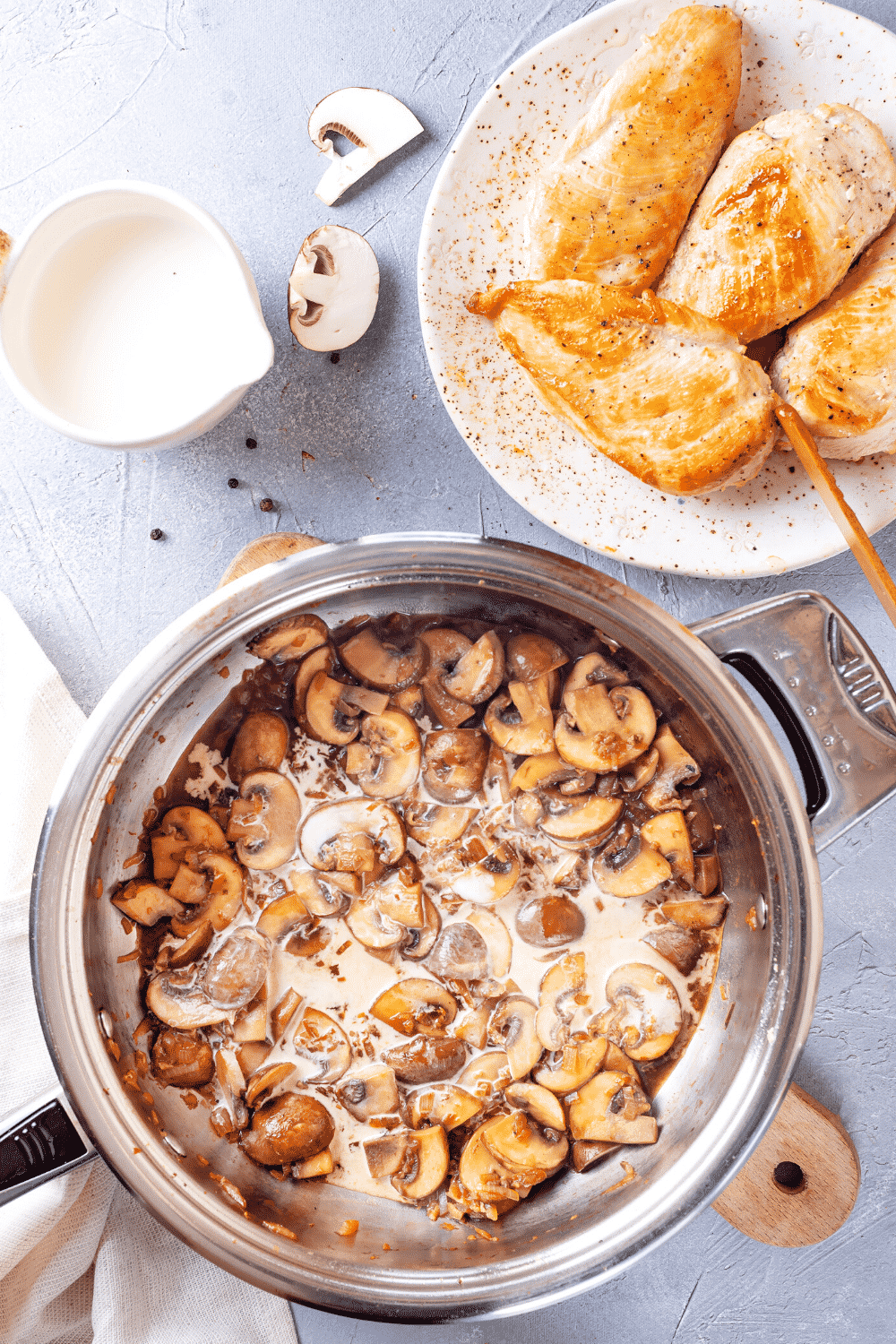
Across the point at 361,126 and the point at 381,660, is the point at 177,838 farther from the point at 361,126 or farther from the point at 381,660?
the point at 361,126

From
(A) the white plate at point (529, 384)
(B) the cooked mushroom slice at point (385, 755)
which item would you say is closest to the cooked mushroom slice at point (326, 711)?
(B) the cooked mushroom slice at point (385, 755)

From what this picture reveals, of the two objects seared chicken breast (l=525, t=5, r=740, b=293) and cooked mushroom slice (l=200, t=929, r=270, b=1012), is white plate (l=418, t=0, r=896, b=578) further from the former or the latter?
cooked mushroom slice (l=200, t=929, r=270, b=1012)

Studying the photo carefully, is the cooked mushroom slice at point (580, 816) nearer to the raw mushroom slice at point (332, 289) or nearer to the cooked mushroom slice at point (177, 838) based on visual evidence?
the cooked mushroom slice at point (177, 838)

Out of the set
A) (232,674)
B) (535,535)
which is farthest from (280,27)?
(232,674)

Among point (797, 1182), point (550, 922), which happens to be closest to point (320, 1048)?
point (550, 922)

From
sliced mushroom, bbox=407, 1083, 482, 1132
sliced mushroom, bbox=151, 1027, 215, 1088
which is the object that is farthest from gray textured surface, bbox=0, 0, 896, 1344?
sliced mushroom, bbox=151, 1027, 215, 1088
